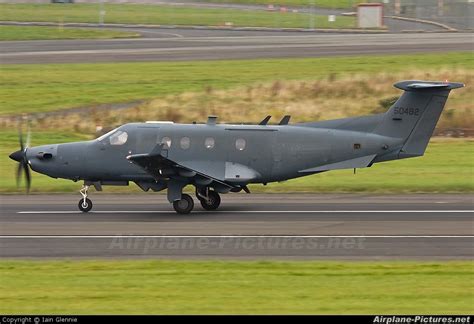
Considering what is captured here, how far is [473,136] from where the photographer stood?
43.2 meters

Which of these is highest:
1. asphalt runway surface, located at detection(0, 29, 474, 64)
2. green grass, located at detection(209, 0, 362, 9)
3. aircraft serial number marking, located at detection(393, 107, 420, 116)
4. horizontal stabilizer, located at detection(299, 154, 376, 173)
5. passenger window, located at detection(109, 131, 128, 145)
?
green grass, located at detection(209, 0, 362, 9)

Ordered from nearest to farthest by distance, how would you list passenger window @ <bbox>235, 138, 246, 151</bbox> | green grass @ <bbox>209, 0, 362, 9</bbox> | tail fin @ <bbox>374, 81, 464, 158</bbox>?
tail fin @ <bbox>374, 81, 464, 158</bbox> < passenger window @ <bbox>235, 138, 246, 151</bbox> < green grass @ <bbox>209, 0, 362, 9</bbox>

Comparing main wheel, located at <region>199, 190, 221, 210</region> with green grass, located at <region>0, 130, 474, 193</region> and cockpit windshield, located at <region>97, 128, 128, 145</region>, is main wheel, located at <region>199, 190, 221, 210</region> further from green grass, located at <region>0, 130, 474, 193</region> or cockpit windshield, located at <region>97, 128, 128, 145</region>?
green grass, located at <region>0, 130, 474, 193</region>

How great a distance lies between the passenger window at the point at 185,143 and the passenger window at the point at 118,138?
161cm

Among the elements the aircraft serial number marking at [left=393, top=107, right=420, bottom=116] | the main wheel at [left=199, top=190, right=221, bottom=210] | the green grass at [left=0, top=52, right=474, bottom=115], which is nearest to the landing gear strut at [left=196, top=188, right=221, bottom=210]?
the main wheel at [left=199, top=190, right=221, bottom=210]

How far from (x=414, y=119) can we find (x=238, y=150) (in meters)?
4.94

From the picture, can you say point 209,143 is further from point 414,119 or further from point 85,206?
point 414,119

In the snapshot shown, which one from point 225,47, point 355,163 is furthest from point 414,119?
point 225,47

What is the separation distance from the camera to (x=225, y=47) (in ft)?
220

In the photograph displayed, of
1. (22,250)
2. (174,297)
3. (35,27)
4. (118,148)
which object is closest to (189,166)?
(118,148)

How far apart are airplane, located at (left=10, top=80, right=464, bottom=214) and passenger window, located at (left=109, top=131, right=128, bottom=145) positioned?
1.1 inches

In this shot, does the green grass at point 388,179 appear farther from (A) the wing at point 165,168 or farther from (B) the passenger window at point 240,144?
(A) the wing at point 165,168

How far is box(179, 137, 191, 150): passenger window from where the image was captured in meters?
27.5

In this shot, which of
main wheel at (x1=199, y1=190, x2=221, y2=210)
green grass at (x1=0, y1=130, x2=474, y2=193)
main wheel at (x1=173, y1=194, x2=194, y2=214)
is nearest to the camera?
main wheel at (x1=173, y1=194, x2=194, y2=214)
